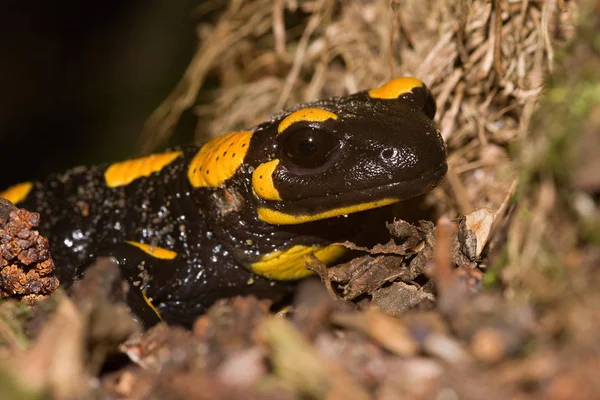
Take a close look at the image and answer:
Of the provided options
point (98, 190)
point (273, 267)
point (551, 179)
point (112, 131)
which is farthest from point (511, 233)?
point (112, 131)

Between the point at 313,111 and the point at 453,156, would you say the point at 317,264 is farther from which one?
the point at 453,156

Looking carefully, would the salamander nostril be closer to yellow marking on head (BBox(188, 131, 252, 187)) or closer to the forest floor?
the forest floor

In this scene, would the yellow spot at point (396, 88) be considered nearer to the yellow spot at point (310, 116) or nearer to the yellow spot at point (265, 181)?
the yellow spot at point (310, 116)

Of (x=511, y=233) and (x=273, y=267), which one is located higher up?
(x=511, y=233)

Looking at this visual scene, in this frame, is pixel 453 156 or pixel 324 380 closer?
pixel 324 380

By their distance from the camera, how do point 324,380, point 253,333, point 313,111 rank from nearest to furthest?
point 324,380 → point 253,333 → point 313,111

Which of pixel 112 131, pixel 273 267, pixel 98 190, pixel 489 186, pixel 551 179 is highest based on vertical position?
pixel 551 179

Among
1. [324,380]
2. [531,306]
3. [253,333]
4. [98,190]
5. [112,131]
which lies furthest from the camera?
[112,131]
